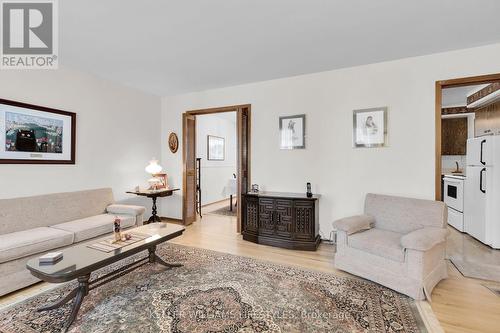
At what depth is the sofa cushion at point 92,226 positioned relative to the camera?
287cm

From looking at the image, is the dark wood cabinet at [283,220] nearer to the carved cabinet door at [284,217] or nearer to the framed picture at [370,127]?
the carved cabinet door at [284,217]

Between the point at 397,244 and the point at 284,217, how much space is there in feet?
4.91

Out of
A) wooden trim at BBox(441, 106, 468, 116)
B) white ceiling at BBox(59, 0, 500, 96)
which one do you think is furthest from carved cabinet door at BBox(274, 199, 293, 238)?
wooden trim at BBox(441, 106, 468, 116)

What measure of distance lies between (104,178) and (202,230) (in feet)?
6.13

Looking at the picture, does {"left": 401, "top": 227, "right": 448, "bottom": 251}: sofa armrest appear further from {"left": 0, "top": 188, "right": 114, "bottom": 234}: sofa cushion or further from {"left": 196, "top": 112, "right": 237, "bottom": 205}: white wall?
{"left": 196, "top": 112, "right": 237, "bottom": 205}: white wall

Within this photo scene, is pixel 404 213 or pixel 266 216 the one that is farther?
pixel 266 216

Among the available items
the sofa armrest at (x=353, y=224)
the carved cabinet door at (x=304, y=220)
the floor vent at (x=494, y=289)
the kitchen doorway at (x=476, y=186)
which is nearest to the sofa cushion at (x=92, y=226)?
the carved cabinet door at (x=304, y=220)

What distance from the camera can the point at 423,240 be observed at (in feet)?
7.19

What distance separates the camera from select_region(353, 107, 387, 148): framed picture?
3.33 metres

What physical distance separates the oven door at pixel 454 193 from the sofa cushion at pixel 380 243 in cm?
243

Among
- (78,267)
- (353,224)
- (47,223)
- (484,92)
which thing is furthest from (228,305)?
(484,92)

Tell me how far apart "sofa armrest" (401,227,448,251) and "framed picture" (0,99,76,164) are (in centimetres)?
432

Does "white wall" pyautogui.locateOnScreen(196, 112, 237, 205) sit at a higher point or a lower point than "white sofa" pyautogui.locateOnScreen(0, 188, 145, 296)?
higher

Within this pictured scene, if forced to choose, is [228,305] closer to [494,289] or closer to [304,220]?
[304,220]
